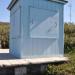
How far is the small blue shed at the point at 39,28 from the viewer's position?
734 cm

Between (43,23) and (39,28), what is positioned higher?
(43,23)

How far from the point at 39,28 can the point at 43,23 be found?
0.92 feet

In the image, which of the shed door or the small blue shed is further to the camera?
the shed door

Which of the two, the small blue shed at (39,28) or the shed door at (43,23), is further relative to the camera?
the shed door at (43,23)

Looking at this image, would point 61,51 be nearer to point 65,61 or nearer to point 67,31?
point 65,61

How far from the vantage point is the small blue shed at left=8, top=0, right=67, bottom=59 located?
7344mm

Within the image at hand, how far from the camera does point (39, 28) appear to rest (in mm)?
7676

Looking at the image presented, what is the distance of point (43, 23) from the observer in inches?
306

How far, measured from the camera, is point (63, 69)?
6.40 meters

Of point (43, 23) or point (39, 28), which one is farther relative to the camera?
point (43, 23)

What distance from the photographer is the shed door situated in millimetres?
7516

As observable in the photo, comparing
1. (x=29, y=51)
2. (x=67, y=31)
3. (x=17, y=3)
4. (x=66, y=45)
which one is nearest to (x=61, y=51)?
(x=29, y=51)

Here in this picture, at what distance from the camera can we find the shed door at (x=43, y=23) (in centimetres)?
752

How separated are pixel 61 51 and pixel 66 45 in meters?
4.91
